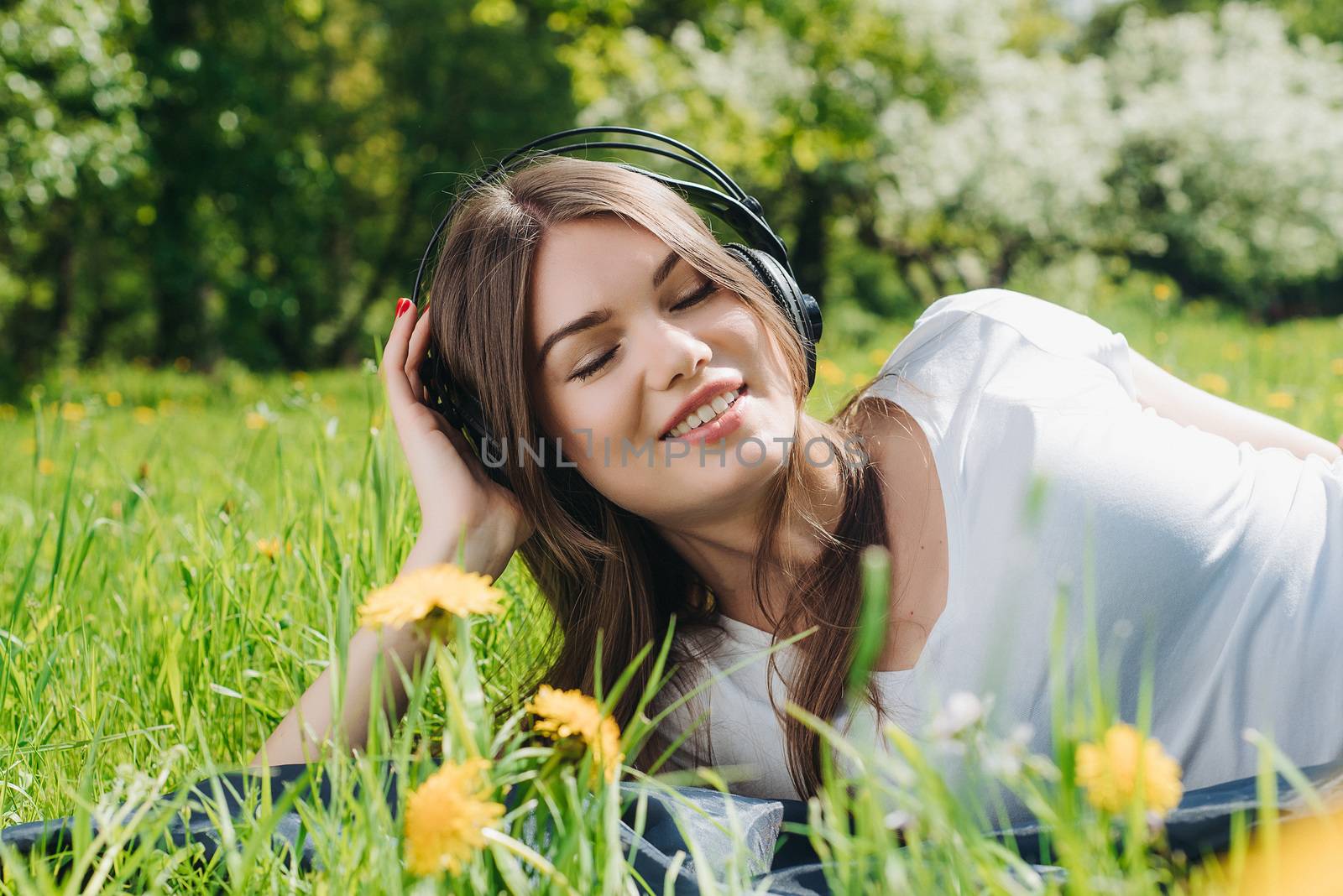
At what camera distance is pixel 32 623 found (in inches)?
71.5

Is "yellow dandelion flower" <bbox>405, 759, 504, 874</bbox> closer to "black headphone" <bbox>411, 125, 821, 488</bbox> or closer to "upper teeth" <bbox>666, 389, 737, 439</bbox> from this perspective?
"upper teeth" <bbox>666, 389, 737, 439</bbox>

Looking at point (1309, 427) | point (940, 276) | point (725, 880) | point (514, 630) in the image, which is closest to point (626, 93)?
point (940, 276)

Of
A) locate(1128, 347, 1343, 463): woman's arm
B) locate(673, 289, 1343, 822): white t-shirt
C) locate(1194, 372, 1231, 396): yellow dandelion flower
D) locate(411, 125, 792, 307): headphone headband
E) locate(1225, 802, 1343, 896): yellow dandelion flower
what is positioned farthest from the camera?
locate(1194, 372, 1231, 396): yellow dandelion flower

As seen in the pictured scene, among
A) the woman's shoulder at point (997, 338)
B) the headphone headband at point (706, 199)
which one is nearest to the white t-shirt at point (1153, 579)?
the woman's shoulder at point (997, 338)

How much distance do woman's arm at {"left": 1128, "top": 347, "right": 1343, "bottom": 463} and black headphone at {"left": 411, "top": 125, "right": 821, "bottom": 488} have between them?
590 millimetres

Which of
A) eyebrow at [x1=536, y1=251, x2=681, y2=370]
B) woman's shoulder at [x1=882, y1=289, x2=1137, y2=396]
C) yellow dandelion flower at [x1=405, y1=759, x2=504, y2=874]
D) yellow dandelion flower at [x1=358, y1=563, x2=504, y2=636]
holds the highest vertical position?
eyebrow at [x1=536, y1=251, x2=681, y2=370]

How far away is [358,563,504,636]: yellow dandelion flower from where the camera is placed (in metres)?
0.82

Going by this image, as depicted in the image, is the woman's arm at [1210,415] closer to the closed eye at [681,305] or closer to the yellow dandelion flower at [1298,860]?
the closed eye at [681,305]

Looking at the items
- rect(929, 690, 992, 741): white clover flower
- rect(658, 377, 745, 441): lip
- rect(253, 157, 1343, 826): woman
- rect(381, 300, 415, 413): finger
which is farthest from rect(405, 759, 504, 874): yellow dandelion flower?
rect(381, 300, 415, 413): finger

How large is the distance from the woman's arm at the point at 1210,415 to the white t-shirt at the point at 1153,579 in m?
0.29

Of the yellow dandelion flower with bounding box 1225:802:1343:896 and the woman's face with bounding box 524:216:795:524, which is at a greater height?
the woman's face with bounding box 524:216:795:524

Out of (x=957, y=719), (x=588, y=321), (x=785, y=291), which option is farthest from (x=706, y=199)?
(x=957, y=719)

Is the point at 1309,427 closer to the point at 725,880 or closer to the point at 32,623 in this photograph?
the point at 725,880

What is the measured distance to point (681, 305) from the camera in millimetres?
1561
